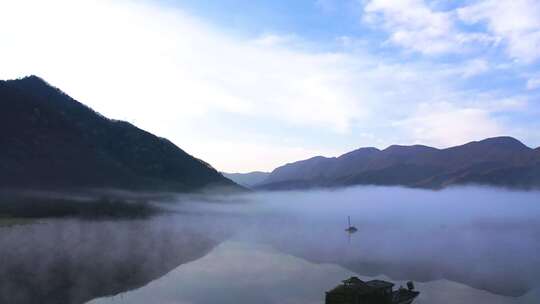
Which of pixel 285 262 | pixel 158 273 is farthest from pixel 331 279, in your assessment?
pixel 158 273

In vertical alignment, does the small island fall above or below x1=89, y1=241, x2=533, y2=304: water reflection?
above

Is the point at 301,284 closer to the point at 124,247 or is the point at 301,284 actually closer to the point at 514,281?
the point at 514,281

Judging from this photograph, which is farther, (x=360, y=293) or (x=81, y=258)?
(x=81, y=258)

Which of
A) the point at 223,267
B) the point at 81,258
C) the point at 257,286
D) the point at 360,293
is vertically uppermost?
the point at 360,293

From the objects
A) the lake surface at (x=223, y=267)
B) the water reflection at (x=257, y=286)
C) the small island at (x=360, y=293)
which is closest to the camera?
the small island at (x=360, y=293)

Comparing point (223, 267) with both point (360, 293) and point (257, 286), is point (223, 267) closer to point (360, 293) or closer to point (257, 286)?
point (257, 286)

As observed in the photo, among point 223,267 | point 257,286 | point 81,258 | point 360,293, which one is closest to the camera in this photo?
point 360,293

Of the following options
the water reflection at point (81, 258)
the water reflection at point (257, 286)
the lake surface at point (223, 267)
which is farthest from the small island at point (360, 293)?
the water reflection at point (81, 258)

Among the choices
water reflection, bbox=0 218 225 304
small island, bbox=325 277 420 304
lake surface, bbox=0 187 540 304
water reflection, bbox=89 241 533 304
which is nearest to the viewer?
small island, bbox=325 277 420 304

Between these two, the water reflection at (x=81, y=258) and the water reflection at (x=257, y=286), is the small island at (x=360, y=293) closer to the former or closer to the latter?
the water reflection at (x=257, y=286)

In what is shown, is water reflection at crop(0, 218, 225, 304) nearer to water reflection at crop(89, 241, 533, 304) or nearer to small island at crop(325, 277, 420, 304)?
water reflection at crop(89, 241, 533, 304)

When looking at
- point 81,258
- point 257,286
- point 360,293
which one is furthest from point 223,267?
point 360,293

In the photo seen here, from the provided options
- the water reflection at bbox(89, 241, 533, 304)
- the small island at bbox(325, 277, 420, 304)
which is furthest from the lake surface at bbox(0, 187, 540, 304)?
the small island at bbox(325, 277, 420, 304)

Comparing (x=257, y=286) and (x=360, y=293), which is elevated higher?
(x=360, y=293)
